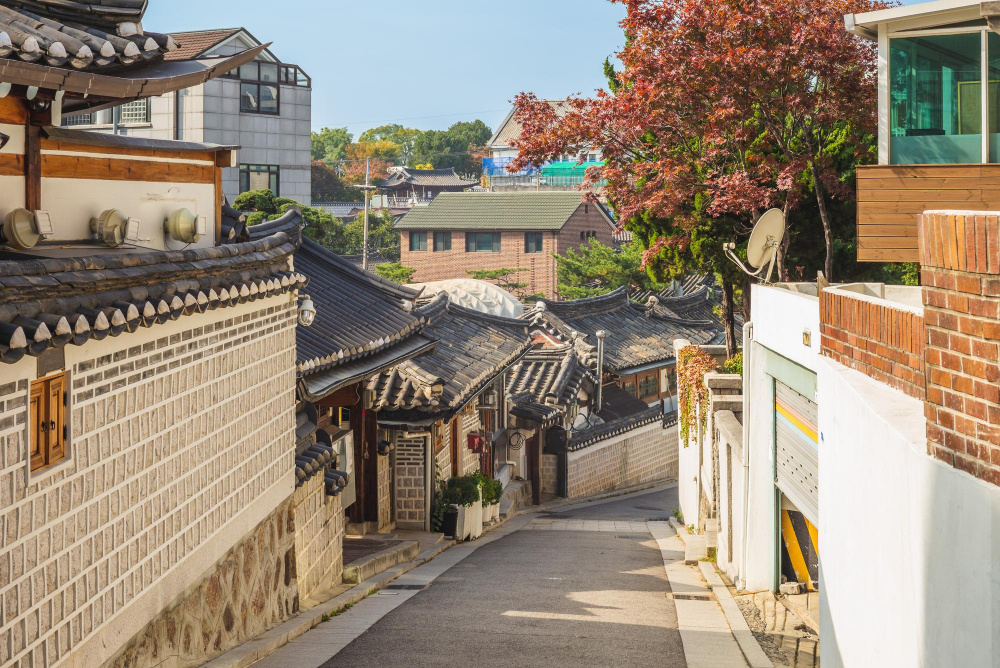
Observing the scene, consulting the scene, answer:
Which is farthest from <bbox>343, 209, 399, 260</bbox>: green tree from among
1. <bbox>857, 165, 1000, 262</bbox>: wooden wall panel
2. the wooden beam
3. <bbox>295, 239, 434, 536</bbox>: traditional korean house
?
the wooden beam

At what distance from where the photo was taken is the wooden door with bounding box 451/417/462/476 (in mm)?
23730

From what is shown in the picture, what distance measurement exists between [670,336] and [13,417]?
1498 inches

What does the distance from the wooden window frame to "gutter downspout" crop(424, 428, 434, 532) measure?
46.8 ft

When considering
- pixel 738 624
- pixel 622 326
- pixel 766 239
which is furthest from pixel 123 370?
pixel 622 326

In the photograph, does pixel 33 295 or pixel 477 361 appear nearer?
pixel 33 295

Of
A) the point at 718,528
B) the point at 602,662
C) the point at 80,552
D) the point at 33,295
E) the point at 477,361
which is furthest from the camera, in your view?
the point at 477,361

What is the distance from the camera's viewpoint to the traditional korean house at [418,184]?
9006 cm

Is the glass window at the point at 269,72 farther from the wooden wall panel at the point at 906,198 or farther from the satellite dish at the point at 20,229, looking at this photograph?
the satellite dish at the point at 20,229

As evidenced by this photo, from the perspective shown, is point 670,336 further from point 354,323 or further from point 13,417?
point 13,417

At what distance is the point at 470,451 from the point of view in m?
25.3

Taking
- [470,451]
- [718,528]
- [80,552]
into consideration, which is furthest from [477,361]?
[80,552]

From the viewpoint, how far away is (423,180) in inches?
3612

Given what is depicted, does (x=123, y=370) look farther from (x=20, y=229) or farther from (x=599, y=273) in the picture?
(x=599, y=273)

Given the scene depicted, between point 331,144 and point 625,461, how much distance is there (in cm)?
8425
